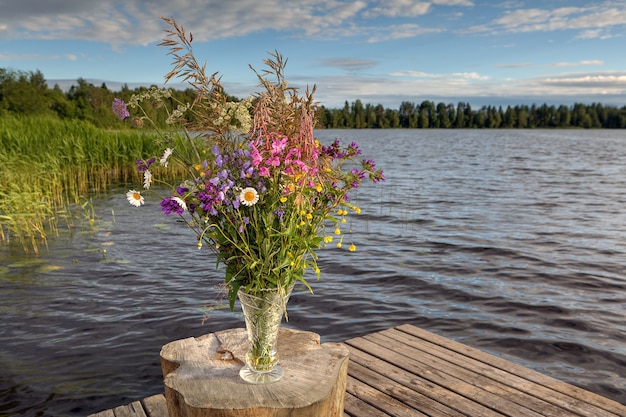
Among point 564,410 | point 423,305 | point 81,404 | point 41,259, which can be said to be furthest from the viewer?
point 41,259

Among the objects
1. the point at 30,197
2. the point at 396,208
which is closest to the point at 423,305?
the point at 30,197

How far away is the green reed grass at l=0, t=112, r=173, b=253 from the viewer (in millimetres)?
11516

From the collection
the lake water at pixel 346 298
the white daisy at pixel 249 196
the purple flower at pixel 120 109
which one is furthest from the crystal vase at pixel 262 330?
the purple flower at pixel 120 109

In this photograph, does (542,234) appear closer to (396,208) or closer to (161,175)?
(396,208)

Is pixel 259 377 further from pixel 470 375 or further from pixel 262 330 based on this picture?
pixel 470 375

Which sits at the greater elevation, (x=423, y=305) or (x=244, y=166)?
(x=244, y=166)

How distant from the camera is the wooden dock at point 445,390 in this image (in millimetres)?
4168

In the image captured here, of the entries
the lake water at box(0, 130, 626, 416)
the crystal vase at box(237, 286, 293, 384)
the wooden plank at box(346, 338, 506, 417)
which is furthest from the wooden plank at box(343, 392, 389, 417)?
the lake water at box(0, 130, 626, 416)

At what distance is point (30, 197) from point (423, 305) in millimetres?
8260

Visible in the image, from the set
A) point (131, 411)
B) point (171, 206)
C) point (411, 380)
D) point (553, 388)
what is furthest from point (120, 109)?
point (553, 388)

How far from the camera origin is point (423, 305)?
8.58 metres

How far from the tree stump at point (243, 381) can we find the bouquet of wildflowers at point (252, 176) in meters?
0.66

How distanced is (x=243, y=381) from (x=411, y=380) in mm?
1919

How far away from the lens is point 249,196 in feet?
8.36
